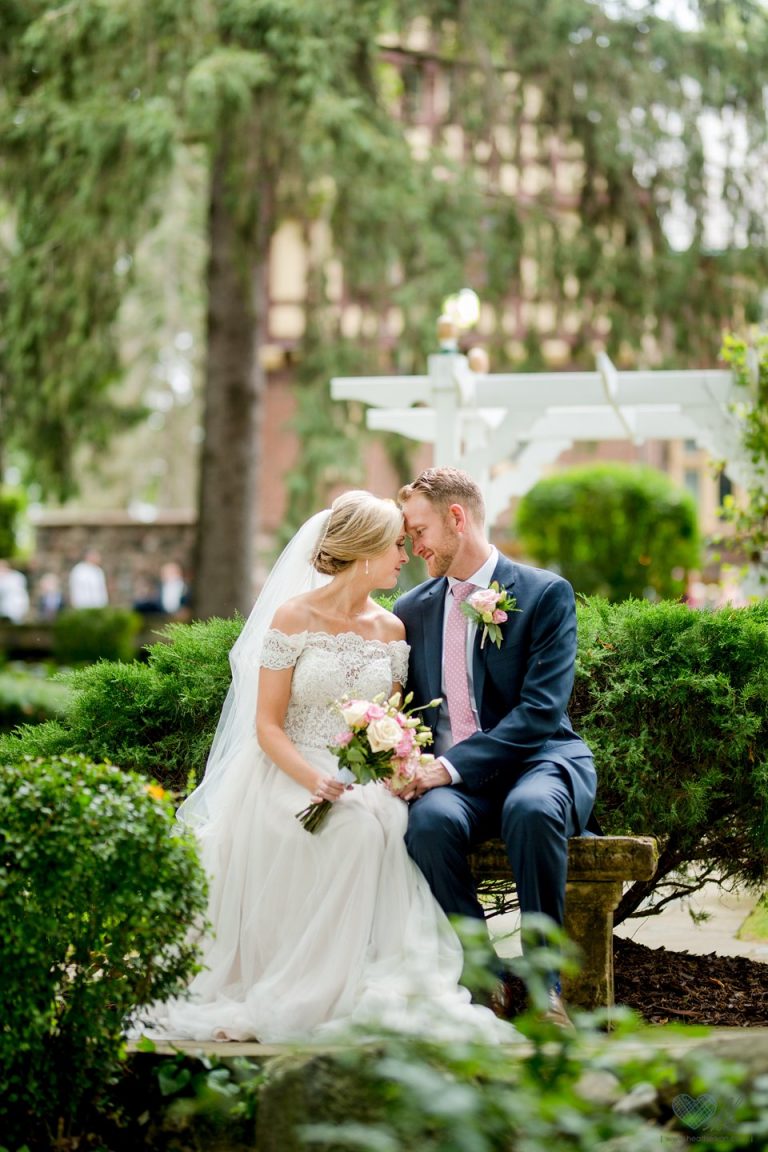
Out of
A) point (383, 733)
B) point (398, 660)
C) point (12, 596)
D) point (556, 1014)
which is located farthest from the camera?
point (12, 596)

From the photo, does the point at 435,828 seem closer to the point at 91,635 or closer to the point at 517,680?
the point at 517,680

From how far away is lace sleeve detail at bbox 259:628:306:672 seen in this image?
15.4ft

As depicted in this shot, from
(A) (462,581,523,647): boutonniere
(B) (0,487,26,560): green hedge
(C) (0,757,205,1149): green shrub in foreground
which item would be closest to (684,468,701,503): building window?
(B) (0,487,26,560): green hedge

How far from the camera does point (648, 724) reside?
16.5ft

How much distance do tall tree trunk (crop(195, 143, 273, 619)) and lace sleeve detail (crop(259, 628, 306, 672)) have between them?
9.28 m

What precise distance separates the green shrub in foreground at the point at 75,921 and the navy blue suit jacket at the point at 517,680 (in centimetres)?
116

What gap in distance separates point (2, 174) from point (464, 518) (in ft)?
31.7

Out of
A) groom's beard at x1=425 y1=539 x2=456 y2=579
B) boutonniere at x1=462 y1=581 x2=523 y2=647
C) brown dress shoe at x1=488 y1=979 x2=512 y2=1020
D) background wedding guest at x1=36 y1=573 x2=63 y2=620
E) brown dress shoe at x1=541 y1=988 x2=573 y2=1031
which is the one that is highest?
groom's beard at x1=425 y1=539 x2=456 y2=579

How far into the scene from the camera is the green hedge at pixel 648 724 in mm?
4934

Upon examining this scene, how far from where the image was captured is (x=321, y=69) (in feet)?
39.1

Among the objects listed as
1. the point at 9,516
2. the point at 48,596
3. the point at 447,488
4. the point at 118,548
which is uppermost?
the point at 447,488

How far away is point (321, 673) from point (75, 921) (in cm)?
134

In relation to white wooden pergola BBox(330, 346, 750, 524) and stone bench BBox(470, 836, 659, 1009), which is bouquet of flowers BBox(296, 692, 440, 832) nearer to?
stone bench BBox(470, 836, 659, 1009)

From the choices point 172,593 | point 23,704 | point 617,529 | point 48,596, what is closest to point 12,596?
point 48,596
